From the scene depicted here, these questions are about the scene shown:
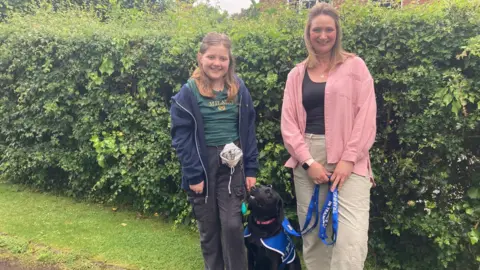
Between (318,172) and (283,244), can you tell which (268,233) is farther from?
(318,172)

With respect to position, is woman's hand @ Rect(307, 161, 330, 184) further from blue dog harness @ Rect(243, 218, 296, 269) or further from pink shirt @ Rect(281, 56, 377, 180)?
blue dog harness @ Rect(243, 218, 296, 269)

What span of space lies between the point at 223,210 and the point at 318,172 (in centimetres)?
82

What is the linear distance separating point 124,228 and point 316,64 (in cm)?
313

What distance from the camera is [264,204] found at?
3.10m

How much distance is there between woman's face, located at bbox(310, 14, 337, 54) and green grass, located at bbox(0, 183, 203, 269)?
245 cm

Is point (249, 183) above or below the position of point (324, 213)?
A: above

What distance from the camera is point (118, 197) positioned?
212 inches

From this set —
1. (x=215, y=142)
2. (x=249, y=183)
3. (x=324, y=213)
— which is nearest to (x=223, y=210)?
(x=249, y=183)

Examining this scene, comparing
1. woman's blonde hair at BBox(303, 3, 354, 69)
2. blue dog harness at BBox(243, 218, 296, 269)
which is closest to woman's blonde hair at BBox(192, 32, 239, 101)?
woman's blonde hair at BBox(303, 3, 354, 69)

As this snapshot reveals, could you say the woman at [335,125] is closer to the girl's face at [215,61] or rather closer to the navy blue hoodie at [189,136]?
the girl's face at [215,61]

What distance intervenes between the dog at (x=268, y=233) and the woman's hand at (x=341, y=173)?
0.54 m

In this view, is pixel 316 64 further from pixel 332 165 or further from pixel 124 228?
pixel 124 228

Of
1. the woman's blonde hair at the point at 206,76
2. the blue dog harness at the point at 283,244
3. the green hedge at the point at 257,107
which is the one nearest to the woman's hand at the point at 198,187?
the blue dog harness at the point at 283,244

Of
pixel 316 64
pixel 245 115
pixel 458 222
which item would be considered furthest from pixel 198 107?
pixel 458 222
